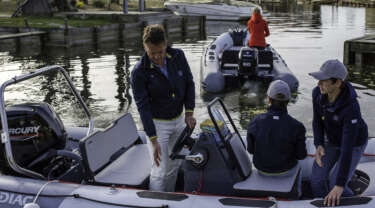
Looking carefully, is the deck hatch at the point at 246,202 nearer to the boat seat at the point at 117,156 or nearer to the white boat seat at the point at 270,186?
the white boat seat at the point at 270,186

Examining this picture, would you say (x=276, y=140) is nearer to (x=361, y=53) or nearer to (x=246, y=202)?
(x=246, y=202)

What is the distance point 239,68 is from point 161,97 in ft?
22.4

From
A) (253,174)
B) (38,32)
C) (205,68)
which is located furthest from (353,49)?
(38,32)

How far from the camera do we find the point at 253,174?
4.27m

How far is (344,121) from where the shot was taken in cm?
346

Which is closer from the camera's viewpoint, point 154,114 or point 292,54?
point 154,114

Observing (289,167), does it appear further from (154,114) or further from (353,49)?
(353,49)

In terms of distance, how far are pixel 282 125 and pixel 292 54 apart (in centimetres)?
1442

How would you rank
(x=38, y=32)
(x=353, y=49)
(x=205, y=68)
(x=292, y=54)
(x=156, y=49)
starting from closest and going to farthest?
(x=156, y=49)
(x=205, y=68)
(x=353, y=49)
(x=292, y=54)
(x=38, y=32)

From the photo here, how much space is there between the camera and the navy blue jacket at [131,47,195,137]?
12.9 feet

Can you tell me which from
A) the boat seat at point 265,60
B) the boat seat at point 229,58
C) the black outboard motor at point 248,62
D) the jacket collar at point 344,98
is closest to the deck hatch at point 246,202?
the jacket collar at point 344,98

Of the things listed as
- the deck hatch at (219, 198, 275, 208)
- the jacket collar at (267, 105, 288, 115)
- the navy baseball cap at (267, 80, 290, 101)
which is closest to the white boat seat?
the deck hatch at (219, 198, 275, 208)

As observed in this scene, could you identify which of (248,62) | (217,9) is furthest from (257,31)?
(217,9)

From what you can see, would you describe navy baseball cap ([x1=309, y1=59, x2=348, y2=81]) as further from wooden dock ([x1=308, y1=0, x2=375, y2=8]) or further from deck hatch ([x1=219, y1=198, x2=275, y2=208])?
wooden dock ([x1=308, y1=0, x2=375, y2=8])
